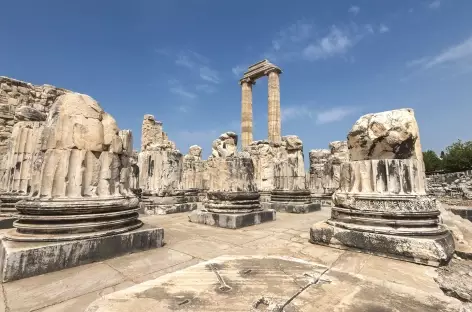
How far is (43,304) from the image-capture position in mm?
1622

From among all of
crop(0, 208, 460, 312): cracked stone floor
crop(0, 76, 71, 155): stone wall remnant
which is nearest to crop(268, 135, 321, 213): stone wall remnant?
crop(0, 208, 460, 312): cracked stone floor

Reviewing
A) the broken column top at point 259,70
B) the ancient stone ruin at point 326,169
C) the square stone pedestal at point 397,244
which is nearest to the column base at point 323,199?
the ancient stone ruin at point 326,169

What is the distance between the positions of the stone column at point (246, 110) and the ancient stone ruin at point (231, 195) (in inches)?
608

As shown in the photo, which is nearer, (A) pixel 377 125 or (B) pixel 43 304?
(B) pixel 43 304

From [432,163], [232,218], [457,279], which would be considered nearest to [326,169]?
[232,218]

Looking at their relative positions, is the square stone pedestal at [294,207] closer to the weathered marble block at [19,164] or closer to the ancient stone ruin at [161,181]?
the ancient stone ruin at [161,181]

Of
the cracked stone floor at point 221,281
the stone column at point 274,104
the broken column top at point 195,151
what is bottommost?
the cracked stone floor at point 221,281

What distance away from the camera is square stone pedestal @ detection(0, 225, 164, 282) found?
2.02 meters

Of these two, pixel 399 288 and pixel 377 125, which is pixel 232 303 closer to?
pixel 399 288

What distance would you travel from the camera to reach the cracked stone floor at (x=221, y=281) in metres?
1.58

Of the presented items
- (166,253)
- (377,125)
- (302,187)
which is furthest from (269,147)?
(166,253)

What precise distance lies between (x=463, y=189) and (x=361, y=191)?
730 inches

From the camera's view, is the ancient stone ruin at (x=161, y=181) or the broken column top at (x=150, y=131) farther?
the broken column top at (x=150, y=131)

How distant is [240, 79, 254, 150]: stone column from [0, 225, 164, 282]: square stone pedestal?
60.4 feet
